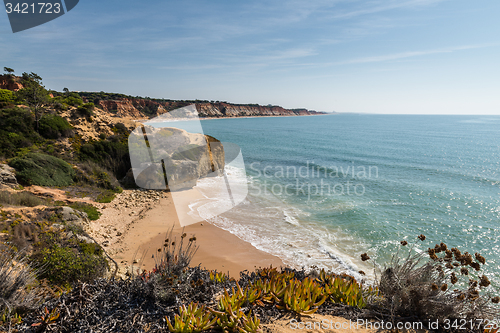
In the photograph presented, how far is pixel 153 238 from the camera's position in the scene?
1063 cm

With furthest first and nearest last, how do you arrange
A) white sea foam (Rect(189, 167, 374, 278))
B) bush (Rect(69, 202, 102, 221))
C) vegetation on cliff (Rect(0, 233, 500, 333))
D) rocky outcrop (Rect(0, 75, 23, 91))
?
rocky outcrop (Rect(0, 75, 23, 91)), bush (Rect(69, 202, 102, 221)), white sea foam (Rect(189, 167, 374, 278)), vegetation on cliff (Rect(0, 233, 500, 333))

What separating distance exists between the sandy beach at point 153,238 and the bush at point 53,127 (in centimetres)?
727

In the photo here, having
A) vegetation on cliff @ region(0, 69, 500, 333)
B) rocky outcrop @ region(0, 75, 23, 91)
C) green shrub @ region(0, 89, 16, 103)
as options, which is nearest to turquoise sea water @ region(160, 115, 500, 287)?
vegetation on cliff @ region(0, 69, 500, 333)

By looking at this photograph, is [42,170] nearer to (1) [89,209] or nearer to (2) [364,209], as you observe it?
(1) [89,209]

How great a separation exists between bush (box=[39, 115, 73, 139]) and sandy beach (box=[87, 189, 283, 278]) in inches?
286

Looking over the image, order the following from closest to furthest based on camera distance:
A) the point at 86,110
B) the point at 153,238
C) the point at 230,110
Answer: the point at 153,238 → the point at 86,110 → the point at 230,110

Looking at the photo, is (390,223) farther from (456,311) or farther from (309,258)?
(456,311)

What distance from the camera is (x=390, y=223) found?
13.7 m

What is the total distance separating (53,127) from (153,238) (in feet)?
41.2

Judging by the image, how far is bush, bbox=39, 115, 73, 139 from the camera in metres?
16.5

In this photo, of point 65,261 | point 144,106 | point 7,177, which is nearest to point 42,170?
point 7,177

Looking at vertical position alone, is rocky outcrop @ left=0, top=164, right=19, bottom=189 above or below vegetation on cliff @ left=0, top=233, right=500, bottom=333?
above

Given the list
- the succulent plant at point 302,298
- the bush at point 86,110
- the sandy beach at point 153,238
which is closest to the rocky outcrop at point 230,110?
the bush at point 86,110

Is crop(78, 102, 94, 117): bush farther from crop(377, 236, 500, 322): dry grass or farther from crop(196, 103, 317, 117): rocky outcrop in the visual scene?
crop(196, 103, 317, 117): rocky outcrop
